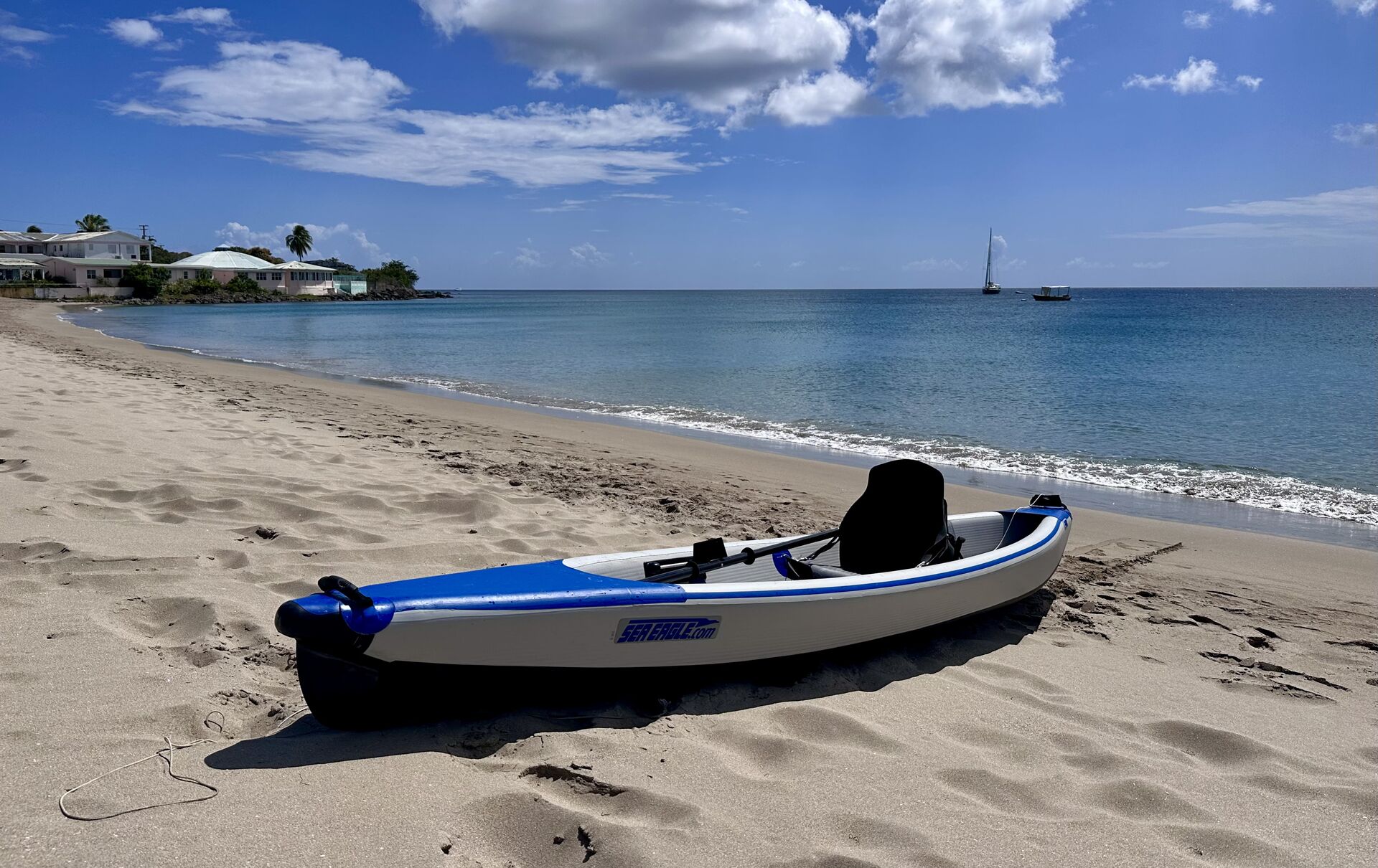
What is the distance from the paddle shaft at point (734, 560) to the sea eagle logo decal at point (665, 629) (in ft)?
1.55

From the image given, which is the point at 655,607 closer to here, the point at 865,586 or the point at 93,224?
the point at 865,586

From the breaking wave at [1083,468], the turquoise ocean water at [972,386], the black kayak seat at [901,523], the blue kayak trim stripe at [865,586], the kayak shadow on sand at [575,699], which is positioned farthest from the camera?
the turquoise ocean water at [972,386]

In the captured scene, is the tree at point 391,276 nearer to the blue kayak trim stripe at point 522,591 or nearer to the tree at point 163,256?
the tree at point 163,256

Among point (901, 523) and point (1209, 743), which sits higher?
point (901, 523)

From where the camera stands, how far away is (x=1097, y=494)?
9867 mm

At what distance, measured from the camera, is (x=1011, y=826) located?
296 centimetres

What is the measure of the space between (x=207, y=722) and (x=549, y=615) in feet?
4.35

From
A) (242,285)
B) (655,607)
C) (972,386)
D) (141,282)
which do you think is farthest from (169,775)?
(242,285)

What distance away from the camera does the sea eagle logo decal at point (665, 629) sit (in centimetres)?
363

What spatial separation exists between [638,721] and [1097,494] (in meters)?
8.09

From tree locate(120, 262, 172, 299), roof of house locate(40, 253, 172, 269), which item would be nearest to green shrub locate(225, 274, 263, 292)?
roof of house locate(40, 253, 172, 269)

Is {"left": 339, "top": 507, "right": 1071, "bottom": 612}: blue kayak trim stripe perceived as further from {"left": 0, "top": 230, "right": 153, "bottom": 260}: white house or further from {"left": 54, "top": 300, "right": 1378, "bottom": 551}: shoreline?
{"left": 0, "top": 230, "right": 153, "bottom": 260}: white house

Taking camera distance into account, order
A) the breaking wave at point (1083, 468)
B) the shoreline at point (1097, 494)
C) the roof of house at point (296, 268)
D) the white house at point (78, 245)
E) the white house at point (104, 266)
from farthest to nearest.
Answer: the roof of house at point (296, 268), the white house at point (78, 245), the white house at point (104, 266), the breaking wave at point (1083, 468), the shoreline at point (1097, 494)

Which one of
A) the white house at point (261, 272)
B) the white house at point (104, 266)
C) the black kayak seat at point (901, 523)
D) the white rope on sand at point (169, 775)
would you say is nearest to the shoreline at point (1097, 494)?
the black kayak seat at point (901, 523)
